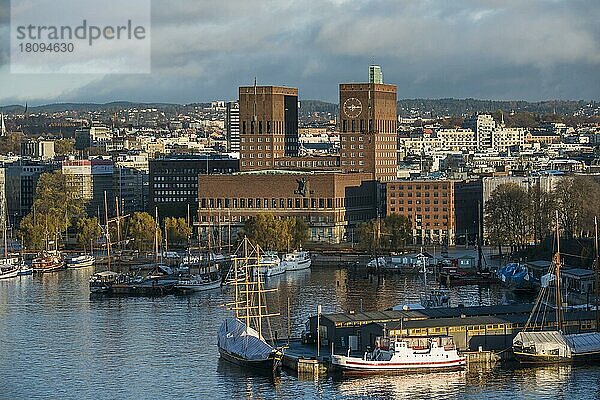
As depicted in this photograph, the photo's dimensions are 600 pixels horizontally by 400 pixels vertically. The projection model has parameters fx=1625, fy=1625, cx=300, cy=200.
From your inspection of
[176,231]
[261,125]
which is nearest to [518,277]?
[176,231]

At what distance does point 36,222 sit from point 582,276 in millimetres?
29895

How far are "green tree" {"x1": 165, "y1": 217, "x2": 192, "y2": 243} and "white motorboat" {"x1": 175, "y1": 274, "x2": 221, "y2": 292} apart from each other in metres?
15.9

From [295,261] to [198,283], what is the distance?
9721 millimetres

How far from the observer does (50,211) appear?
7281 centimetres

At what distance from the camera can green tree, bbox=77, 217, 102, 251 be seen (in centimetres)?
6494

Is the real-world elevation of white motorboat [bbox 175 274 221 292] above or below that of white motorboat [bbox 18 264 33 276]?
below

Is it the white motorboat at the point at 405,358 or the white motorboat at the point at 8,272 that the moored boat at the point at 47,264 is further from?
the white motorboat at the point at 405,358

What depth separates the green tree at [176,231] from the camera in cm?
6606

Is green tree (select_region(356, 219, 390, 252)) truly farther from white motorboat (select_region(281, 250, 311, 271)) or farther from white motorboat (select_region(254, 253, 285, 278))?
white motorboat (select_region(254, 253, 285, 278))

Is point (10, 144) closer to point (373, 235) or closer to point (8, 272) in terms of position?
point (373, 235)

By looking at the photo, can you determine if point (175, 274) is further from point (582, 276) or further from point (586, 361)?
point (586, 361)

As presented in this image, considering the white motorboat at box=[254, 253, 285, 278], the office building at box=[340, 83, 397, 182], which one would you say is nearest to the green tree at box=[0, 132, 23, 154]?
the office building at box=[340, 83, 397, 182]

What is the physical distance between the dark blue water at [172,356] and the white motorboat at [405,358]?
0.33 m

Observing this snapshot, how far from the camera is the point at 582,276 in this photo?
42.8m
